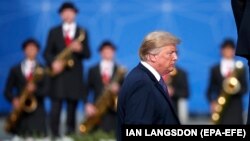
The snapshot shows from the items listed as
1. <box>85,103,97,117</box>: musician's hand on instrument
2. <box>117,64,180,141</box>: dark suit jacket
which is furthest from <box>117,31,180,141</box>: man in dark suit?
<box>85,103,97,117</box>: musician's hand on instrument

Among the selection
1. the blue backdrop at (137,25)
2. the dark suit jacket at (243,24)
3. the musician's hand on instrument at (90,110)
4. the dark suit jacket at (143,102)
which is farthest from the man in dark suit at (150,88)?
the blue backdrop at (137,25)

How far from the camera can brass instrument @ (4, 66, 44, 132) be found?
44.0 feet

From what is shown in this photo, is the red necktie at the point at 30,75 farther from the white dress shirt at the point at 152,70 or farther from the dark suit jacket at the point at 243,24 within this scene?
the dark suit jacket at the point at 243,24

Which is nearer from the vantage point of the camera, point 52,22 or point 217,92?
point 217,92

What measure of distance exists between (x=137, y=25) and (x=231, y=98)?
9.44 ft

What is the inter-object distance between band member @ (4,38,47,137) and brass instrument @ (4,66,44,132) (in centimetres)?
2

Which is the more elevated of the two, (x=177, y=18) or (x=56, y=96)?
(x=177, y=18)

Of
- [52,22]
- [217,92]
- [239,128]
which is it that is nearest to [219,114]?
[217,92]

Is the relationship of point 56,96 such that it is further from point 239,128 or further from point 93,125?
point 239,128

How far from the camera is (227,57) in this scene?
44.7 ft

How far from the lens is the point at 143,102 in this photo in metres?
5.44

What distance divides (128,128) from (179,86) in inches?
344

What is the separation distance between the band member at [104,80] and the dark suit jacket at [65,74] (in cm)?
20

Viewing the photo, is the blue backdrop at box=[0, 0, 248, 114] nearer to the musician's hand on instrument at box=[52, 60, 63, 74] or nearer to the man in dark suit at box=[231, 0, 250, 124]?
the musician's hand on instrument at box=[52, 60, 63, 74]
